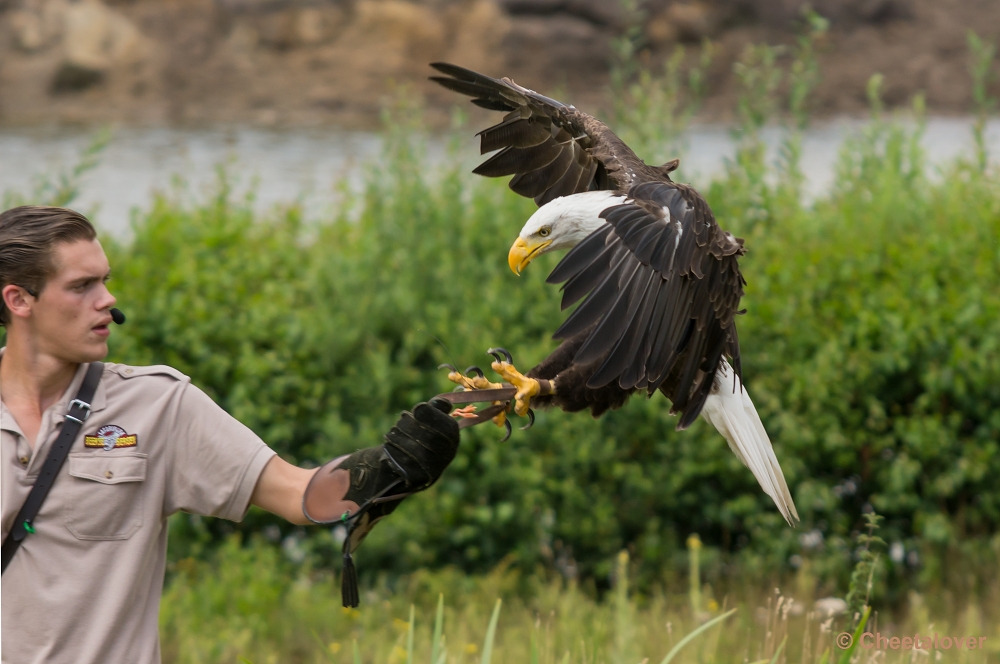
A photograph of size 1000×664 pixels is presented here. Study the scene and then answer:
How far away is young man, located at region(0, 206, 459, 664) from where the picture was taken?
2008 mm

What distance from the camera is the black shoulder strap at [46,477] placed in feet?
6.53

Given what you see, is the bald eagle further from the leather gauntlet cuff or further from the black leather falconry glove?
the leather gauntlet cuff

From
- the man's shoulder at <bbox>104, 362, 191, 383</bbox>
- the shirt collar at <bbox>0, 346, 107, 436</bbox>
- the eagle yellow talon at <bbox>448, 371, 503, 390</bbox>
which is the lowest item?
the eagle yellow talon at <bbox>448, 371, 503, 390</bbox>

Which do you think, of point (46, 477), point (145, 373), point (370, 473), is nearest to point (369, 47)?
point (145, 373)

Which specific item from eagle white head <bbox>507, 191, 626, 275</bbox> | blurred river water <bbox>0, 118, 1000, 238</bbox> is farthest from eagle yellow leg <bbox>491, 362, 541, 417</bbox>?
blurred river water <bbox>0, 118, 1000, 238</bbox>

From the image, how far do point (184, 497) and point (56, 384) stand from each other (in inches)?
14.4

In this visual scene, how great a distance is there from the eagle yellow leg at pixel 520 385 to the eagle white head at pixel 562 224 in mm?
292

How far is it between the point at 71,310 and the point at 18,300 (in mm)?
123

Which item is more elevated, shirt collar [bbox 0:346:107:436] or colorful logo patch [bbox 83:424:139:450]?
shirt collar [bbox 0:346:107:436]

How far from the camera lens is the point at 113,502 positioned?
2.07 m

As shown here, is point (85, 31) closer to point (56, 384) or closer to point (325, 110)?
point (325, 110)

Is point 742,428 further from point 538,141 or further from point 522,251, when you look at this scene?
point 538,141

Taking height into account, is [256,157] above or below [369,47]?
below

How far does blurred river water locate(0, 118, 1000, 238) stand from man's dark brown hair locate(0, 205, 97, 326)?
11.0 feet
